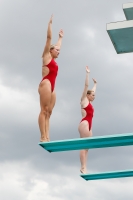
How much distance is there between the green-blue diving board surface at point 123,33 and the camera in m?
20.2

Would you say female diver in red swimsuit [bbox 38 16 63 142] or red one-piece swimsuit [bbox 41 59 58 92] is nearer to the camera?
female diver in red swimsuit [bbox 38 16 63 142]

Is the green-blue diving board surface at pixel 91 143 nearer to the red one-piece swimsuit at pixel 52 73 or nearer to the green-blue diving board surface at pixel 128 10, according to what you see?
the red one-piece swimsuit at pixel 52 73

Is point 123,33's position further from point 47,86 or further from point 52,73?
point 47,86

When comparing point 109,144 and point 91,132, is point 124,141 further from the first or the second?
point 91,132

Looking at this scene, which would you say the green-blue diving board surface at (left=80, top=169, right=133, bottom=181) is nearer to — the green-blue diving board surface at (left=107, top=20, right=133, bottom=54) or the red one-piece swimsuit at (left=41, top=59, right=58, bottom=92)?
the red one-piece swimsuit at (left=41, top=59, right=58, bottom=92)

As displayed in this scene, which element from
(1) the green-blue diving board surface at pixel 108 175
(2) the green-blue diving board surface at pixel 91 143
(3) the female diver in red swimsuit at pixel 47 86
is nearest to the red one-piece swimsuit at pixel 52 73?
(3) the female diver in red swimsuit at pixel 47 86

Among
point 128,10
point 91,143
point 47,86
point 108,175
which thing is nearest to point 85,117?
point 108,175

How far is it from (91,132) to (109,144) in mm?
2402

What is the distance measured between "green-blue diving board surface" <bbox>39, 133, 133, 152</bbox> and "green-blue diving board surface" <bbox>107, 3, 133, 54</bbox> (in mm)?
3604

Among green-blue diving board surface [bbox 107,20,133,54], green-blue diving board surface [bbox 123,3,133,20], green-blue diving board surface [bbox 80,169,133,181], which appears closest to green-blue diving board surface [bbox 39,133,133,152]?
green-blue diving board surface [bbox 80,169,133,181]

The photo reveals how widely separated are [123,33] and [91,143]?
3.78 metres

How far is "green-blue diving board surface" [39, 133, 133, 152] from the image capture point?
18.2 metres

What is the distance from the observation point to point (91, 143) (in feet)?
61.0

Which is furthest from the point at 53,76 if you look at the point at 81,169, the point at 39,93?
the point at 81,169
